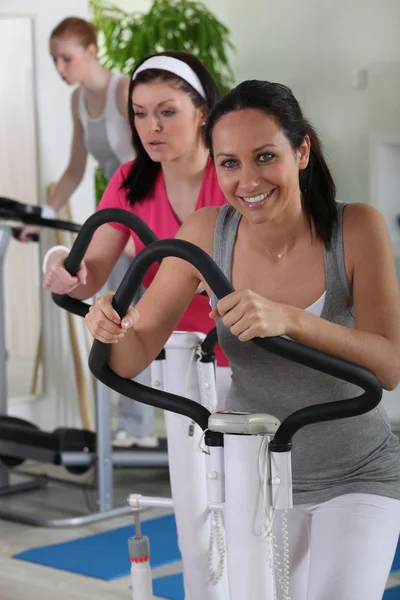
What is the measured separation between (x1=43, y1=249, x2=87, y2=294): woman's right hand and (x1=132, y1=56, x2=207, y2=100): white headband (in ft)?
1.71

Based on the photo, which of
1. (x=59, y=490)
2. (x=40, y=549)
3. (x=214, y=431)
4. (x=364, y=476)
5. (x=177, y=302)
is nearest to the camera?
(x=214, y=431)

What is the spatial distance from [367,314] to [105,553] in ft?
6.67

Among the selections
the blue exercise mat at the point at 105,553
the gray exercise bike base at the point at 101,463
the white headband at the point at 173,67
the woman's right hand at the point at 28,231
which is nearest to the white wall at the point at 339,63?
the woman's right hand at the point at 28,231

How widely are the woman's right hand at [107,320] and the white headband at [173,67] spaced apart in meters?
1.00

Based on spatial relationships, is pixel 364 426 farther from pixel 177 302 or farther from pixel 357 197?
pixel 357 197

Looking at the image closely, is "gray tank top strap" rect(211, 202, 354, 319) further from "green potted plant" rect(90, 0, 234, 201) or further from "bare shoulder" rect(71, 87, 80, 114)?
"green potted plant" rect(90, 0, 234, 201)

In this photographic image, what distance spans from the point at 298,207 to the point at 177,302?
0.94 feet

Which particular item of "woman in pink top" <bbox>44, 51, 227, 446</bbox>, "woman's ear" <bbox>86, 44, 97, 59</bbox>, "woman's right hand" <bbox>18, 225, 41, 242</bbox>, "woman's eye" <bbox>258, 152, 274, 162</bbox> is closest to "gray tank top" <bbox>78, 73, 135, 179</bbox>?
"woman's ear" <bbox>86, 44, 97, 59</bbox>

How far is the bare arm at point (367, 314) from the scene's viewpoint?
1522 mm

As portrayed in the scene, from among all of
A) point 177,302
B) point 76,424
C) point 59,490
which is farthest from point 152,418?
point 177,302

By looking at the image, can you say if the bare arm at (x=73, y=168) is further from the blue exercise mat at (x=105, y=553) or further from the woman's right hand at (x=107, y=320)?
the woman's right hand at (x=107, y=320)

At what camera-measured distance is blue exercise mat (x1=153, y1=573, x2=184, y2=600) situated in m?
2.86

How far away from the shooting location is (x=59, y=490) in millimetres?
4445

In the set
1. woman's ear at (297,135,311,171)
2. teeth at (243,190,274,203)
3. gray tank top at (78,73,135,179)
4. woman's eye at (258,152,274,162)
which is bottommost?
teeth at (243,190,274,203)
